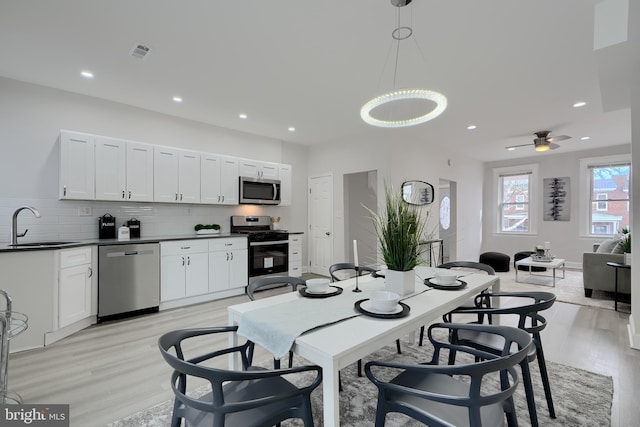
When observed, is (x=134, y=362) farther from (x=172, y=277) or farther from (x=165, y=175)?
(x=165, y=175)

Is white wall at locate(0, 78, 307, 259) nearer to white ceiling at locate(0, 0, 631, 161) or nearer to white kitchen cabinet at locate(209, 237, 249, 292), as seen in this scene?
white ceiling at locate(0, 0, 631, 161)

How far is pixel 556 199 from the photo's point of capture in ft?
23.9

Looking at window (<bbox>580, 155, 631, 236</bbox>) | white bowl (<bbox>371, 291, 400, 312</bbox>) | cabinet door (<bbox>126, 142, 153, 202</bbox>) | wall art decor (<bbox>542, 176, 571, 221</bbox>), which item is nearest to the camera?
white bowl (<bbox>371, 291, 400, 312</bbox>)

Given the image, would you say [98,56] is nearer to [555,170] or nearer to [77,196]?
[77,196]

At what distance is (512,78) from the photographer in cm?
327

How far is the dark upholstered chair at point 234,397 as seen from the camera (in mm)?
1019

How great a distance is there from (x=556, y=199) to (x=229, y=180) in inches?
305

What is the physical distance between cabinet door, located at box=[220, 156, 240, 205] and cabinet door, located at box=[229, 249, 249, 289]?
0.88 meters

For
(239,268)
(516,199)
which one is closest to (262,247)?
(239,268)

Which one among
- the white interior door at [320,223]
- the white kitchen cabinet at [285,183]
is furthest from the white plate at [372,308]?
the white interior door at [320,223]

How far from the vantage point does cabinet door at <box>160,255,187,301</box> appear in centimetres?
378

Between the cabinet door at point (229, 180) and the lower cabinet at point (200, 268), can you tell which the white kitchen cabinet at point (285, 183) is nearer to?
the cabinet door at point (229, 180)

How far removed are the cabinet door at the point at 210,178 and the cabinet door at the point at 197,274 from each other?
0.93 metres

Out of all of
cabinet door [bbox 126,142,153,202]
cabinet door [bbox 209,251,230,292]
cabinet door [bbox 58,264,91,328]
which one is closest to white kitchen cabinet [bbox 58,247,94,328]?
cabinet door [bbox 58,264,91,328]
